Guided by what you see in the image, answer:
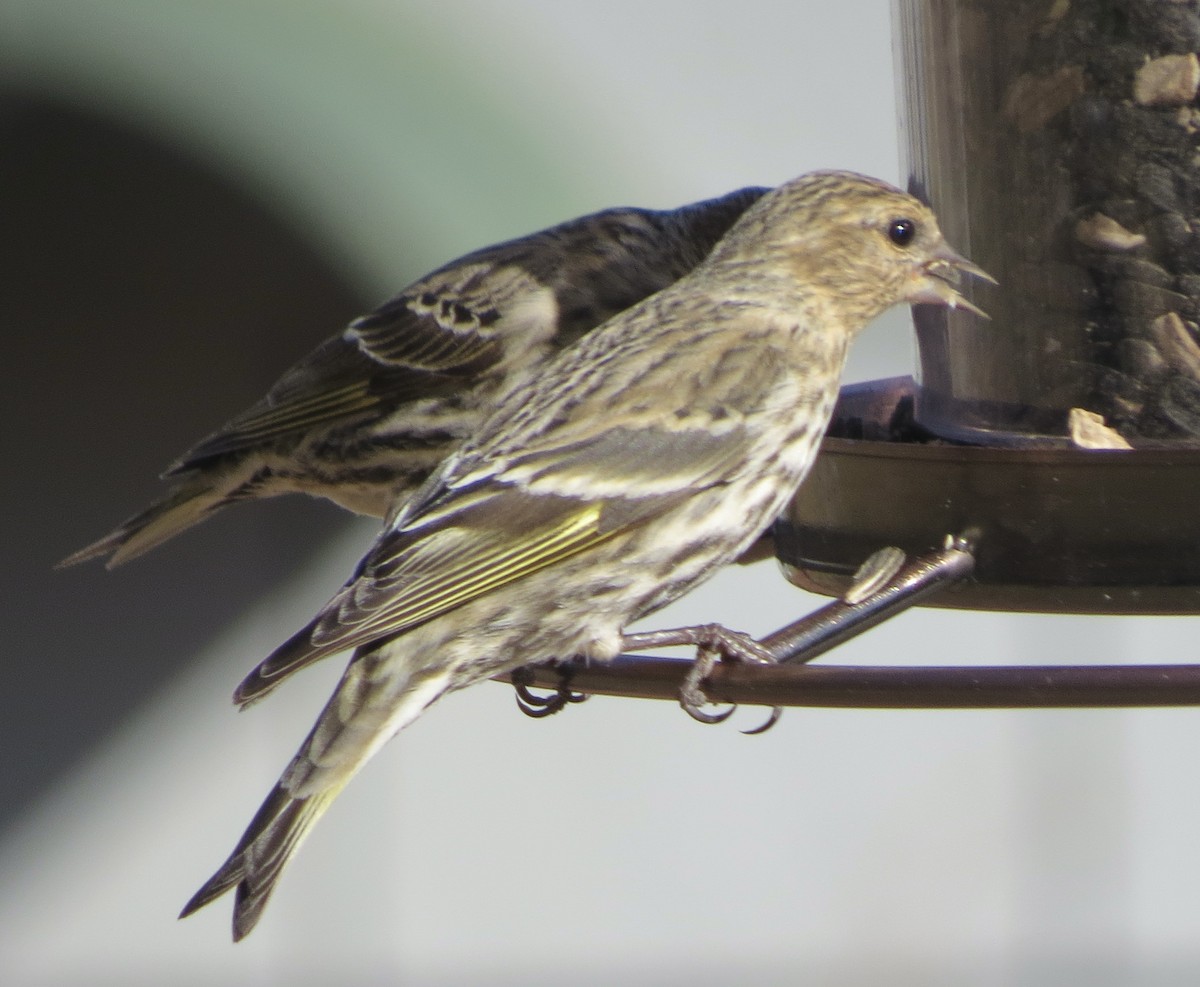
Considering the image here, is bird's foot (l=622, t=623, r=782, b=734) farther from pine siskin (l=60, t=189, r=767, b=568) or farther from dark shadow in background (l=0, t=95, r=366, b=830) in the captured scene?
dark shadow in background (l=0, t=95, r=366, b=830)

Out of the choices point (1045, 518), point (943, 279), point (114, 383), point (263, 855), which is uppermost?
point (943, 279)

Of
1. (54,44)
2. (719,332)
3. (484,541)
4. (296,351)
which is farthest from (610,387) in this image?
(54,44)

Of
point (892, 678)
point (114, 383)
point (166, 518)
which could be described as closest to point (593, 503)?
point (892, 678)

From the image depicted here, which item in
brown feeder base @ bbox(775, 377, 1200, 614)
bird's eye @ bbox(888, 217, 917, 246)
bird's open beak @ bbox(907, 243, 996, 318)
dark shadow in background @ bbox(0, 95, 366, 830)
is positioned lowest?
dark shadow in background @ bbox(0, 95, 366, 830)

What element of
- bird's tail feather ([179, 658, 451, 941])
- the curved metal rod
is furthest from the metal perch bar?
bird's tail feather ([179, 658, 451, 941])

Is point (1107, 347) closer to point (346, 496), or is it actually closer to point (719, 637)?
point (719, 637)

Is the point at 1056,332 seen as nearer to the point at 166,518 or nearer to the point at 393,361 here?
the point at 393,361
